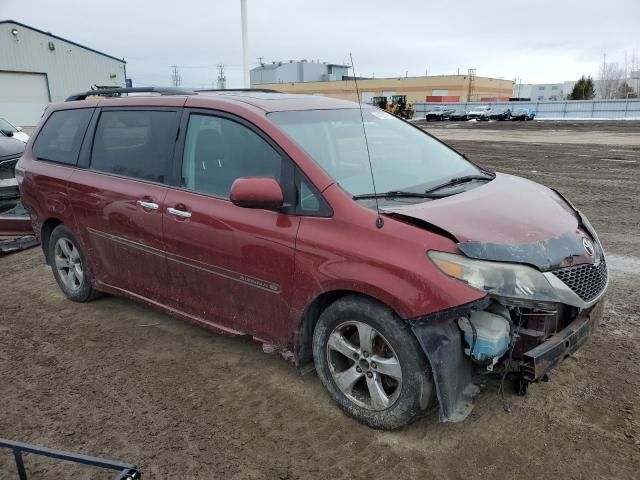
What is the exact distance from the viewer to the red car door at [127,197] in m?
3.95

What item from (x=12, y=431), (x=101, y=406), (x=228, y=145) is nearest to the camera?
(x=12, y=431)

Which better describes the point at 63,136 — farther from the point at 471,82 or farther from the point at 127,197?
the point at 471,82

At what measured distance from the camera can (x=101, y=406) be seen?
3367 millimetres

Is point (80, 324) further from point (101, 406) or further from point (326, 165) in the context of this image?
point (326, 165)

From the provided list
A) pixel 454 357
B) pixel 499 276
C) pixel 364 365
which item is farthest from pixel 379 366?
pixel 499 276

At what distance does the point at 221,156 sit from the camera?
12.1ft

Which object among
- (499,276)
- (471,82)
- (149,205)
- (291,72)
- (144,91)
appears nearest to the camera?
(499,276)

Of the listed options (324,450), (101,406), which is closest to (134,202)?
(101,406)

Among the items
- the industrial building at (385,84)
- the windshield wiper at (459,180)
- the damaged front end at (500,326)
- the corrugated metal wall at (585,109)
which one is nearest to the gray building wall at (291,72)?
the industrial building at (385,84)

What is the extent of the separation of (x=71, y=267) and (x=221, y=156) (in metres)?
2.31

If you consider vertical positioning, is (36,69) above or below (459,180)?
above

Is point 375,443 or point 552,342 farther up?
point 552,342

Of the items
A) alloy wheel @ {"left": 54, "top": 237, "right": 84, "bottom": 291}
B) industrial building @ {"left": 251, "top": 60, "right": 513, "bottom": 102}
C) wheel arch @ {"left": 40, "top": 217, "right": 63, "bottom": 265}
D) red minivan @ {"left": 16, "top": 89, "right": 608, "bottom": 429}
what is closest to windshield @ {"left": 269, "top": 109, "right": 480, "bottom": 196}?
red minivan @ {"left": 16, "top": 89, "right": 608, "bottom": 429}

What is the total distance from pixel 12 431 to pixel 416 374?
235 cm
